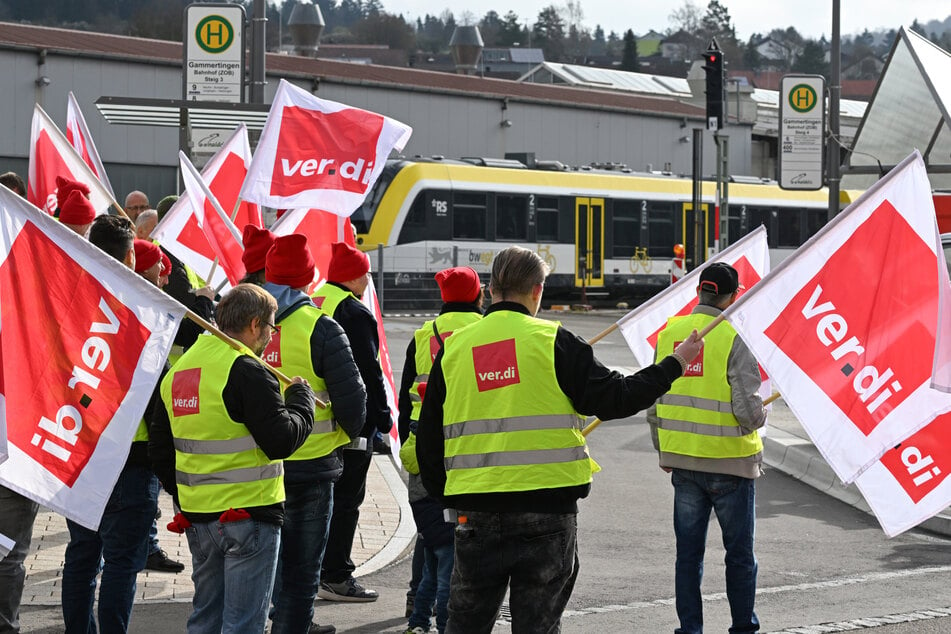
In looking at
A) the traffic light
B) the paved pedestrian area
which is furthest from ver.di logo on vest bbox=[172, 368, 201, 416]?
the traffic light

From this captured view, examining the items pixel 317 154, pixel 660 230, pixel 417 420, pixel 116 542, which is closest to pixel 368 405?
pixel 417 420

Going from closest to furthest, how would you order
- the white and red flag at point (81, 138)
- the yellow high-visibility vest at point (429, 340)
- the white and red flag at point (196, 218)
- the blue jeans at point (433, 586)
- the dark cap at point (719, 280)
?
the dark cap at point (719, 280)
the blue jeans at point (433, 586)
the yellow high-visibility vest at point (429, 340)
the white and red flag at point (196, 218)
the white and red flag at point (81, 138)

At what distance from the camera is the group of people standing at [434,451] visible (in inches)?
204

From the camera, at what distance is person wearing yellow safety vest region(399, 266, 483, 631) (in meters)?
7.14

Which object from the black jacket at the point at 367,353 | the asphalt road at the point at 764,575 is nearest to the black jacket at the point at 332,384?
the black jacket at the point at 367,353

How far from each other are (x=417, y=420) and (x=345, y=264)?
910 mm

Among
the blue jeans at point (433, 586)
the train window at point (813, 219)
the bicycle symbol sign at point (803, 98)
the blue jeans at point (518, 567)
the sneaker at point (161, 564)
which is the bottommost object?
the sneaker at point (161, 564)

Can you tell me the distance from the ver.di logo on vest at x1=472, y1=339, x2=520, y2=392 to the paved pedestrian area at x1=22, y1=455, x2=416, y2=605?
318cm

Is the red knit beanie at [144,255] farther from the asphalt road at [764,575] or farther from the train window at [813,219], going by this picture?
the train window at [813,219]

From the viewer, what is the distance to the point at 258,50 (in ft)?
49.4

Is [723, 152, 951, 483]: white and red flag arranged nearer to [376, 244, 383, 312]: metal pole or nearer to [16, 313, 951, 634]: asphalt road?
[16, 313, 951, 634]: asphalt road

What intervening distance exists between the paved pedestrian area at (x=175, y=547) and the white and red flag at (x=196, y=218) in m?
Result: 1.77

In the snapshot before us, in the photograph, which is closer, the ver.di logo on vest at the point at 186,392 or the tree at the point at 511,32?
the ver.di logo on vest at the point at 186,392

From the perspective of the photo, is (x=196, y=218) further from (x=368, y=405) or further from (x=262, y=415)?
(x=262, y=415)
